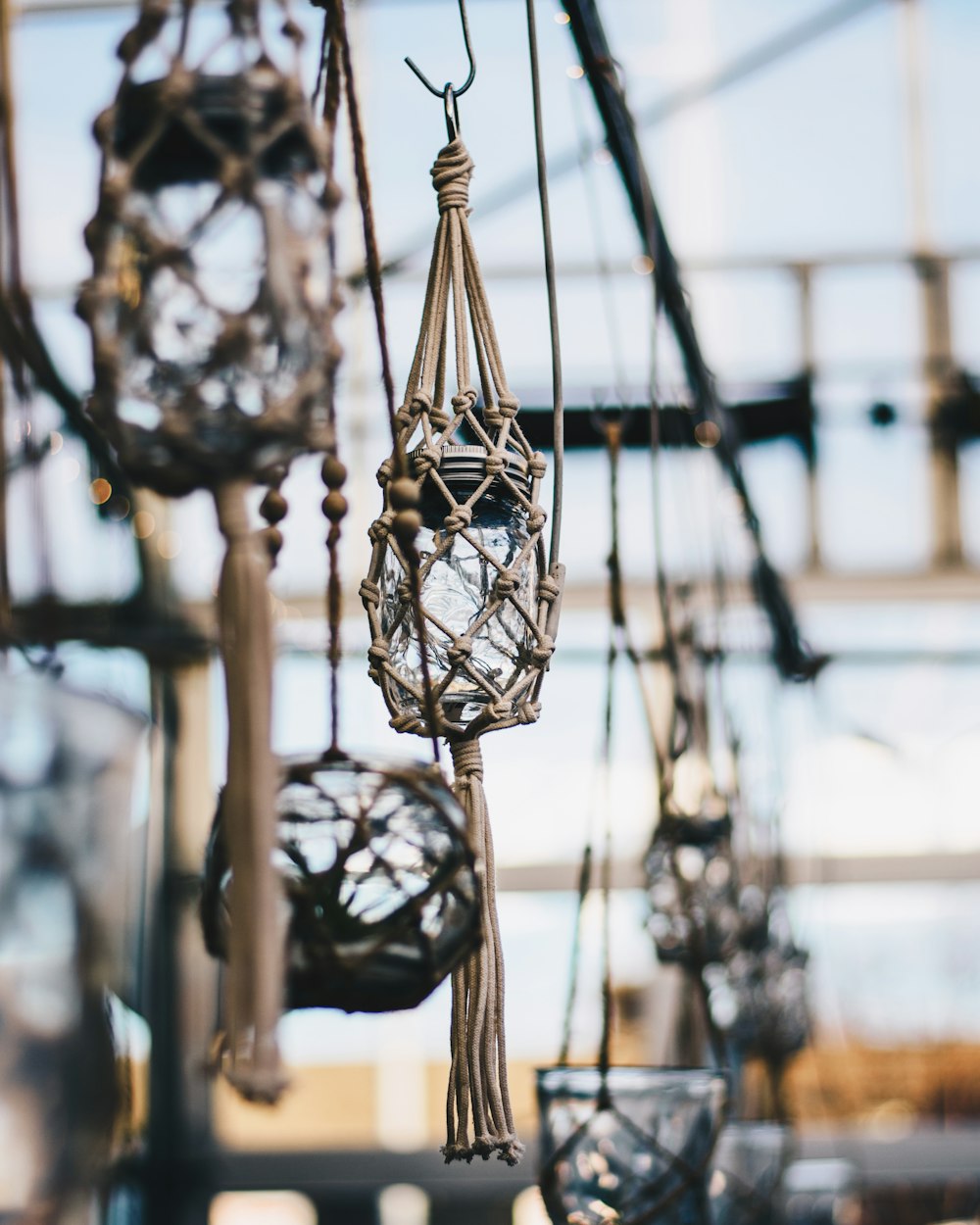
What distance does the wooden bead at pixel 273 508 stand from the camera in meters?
0.80

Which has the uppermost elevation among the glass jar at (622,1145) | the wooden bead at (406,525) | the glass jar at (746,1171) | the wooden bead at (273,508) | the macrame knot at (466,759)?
the wooden bead at (273,508)

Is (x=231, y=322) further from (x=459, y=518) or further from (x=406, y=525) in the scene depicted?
(x=459, y=518)

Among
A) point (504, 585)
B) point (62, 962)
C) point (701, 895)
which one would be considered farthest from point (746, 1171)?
point (62, 962)

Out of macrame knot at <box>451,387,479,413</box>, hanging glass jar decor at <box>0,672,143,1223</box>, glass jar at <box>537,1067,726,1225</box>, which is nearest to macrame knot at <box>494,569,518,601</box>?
macrame knot at <box>451,387,479,413</box>

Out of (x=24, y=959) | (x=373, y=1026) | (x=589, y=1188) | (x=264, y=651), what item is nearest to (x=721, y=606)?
(x=589, y=1188)

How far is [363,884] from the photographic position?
80 centimetres

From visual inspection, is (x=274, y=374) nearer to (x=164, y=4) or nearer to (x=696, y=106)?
(x=164, y=4)

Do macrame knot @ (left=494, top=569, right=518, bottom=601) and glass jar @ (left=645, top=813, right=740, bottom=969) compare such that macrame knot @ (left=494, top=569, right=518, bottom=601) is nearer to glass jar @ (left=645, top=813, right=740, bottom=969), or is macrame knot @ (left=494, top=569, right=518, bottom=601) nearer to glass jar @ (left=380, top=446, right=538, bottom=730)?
glass jar @ (left=380, top=446, right=538, bottom=730)

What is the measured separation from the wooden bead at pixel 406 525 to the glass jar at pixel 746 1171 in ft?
3.42

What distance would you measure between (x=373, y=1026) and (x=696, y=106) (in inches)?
102

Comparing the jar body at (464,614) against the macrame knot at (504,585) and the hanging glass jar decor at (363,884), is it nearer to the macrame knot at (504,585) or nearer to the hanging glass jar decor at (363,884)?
the macrame knot at (504,585)

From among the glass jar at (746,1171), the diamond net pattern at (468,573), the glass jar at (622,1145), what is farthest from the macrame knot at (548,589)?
the glass jar at (746,1171)

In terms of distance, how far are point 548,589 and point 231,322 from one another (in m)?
0.37

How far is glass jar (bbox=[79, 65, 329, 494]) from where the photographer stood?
Answer: 66 cm
